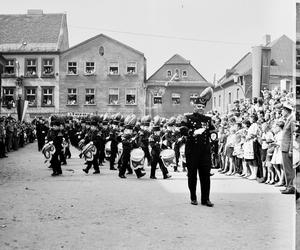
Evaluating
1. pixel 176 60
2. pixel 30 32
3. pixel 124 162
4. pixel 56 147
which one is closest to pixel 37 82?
pixel 30 32

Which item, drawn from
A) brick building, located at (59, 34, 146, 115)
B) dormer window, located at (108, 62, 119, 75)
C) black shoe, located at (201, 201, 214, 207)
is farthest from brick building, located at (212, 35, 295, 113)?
dormer window, located at (108, 62, 119, 75)

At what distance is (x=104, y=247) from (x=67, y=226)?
38.9 inches

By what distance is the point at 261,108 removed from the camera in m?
10.5

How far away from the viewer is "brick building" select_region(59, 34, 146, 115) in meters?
7.07

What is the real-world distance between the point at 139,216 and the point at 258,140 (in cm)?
446

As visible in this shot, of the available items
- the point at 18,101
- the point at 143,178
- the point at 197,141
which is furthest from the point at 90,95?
the point at 143,178

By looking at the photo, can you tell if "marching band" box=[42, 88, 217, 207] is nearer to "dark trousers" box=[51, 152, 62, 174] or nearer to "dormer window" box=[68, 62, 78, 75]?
"dark trousers" box=[51, 152, 62, 174]

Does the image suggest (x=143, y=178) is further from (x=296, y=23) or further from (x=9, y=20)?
(x=296, y=23)

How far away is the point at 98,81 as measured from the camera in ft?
24.5

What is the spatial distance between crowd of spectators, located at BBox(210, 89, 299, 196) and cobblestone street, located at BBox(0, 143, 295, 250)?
17.3 inches

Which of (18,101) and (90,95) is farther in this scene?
(90,95)

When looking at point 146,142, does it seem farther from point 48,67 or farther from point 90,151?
point 48,67

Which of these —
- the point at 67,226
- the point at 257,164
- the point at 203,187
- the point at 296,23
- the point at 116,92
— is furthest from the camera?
the point at 257,164

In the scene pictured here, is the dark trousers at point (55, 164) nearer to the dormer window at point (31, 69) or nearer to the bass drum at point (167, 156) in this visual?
the bass drum at point (167, 156)
